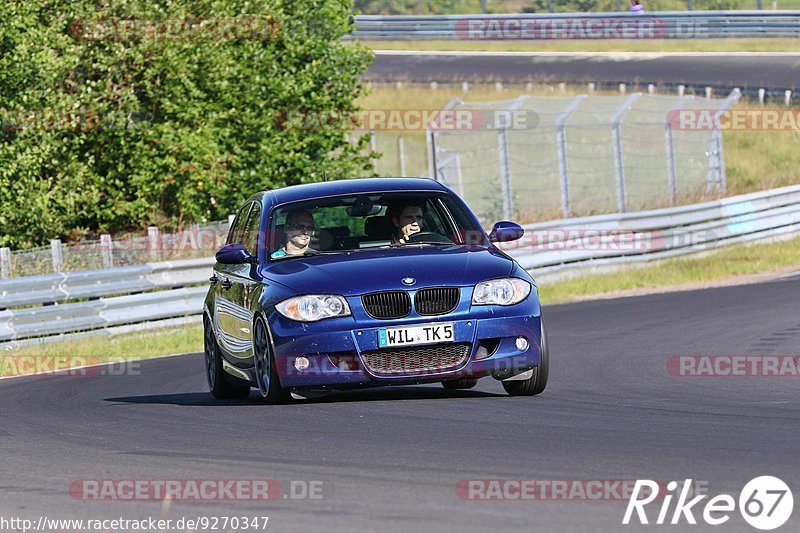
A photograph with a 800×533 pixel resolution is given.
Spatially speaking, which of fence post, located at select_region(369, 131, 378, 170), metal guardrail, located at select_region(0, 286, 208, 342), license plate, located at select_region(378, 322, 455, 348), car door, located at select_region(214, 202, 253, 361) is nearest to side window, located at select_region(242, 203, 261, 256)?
car door, located at select_region(214, 202, 253, 361)

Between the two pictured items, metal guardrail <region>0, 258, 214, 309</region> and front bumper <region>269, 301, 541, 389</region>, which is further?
metal guardrail <region>0, 258, 214, 309</region>

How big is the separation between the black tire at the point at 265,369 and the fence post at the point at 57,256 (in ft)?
33.5

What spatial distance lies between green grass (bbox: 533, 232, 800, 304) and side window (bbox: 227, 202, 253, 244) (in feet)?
35.5

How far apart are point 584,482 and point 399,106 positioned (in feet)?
130

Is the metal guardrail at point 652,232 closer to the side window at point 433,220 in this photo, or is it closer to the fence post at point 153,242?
the fence post at point 153,242

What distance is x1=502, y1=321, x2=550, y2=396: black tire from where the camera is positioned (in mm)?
10227

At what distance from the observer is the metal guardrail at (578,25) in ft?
173

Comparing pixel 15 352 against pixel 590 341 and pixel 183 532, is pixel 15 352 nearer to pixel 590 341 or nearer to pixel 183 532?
pixel 590 341

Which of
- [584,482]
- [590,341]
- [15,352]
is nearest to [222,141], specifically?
[15,352]

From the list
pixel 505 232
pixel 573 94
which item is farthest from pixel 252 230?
pixel 573 94

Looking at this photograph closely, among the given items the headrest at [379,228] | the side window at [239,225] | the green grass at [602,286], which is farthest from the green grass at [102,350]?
the headrest at [379,228]

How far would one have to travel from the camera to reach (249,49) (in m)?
27.0

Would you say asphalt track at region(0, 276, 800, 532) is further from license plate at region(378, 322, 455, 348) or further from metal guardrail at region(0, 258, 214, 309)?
metal guardrail at region(0, 258, 214, 309)

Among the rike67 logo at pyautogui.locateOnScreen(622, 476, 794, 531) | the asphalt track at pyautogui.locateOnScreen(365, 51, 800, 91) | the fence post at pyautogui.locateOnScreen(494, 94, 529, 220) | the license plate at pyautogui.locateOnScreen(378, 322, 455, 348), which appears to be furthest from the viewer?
the asphalt track at pyautogui.locateOnScreen(365, 51, 800, 91)
